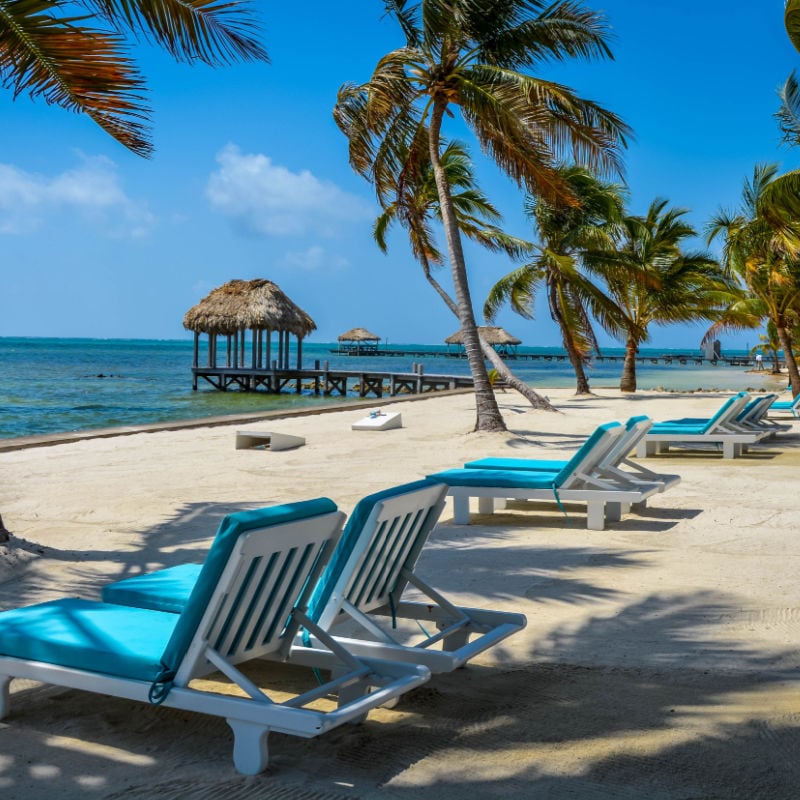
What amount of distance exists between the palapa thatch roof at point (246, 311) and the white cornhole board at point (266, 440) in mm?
23967

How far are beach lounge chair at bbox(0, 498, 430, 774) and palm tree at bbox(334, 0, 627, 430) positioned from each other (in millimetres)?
10336

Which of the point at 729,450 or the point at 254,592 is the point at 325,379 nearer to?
the point at 729,450

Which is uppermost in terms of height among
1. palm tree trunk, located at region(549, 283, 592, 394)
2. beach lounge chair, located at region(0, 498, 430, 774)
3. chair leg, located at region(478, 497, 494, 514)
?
palm tree trunk, located at region(549, 283, 592, 394)

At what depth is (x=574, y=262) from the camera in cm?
2178

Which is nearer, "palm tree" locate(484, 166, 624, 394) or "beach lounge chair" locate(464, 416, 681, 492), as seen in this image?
"beach lounge chair" locate(464, 416, 681, 492)

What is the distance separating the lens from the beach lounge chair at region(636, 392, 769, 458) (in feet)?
37.9

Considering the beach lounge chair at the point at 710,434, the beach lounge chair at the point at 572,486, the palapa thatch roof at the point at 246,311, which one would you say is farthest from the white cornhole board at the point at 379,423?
the palapa thatch roof at the point at 246,311

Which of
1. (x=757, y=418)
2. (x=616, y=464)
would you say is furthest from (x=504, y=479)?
(x=757, y=418)

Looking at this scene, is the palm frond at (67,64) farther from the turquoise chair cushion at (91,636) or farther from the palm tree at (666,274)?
the palm tree at (666,274)

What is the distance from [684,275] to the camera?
27.1 meters

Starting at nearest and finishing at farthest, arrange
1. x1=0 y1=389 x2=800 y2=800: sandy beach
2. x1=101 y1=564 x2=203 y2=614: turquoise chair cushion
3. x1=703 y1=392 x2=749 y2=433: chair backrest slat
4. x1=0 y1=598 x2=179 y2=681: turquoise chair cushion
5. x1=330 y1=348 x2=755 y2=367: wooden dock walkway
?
x1=0 y1=389 x2=800 y2=800: sandy beach, x1=0 y1=598 x2=179 y2=681: turquoise chair cushion, x1=101 y1=564 x2=203 y2=614: turquoise chair cushion, x1=703 y1=392 x2=749 y2=433: chair backrest slat, x1=330 y1=348 x2=755 y2=367: wooden dock walkway

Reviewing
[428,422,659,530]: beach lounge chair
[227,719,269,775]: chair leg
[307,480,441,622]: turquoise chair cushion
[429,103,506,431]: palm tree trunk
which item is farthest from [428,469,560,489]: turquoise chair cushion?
[429,103,506,431]: palm tree trunk

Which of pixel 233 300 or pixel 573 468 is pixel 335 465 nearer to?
pixel 573 468

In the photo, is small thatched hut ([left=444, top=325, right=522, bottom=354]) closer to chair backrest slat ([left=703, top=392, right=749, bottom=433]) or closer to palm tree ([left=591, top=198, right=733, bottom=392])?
palm tree ([left=591, top=198, right=733, bottom=392])
